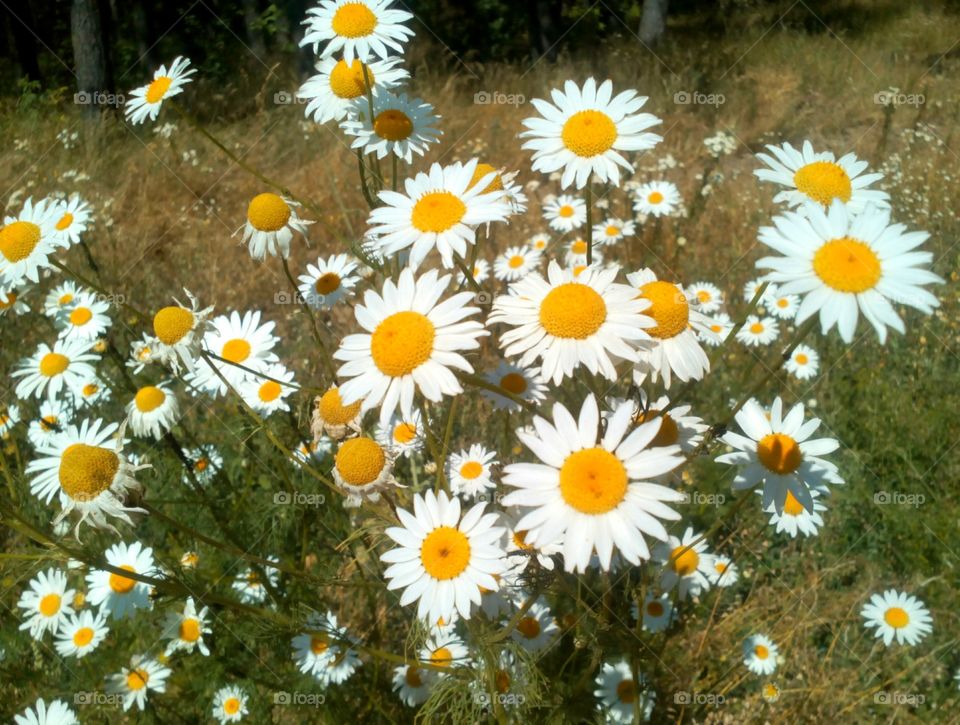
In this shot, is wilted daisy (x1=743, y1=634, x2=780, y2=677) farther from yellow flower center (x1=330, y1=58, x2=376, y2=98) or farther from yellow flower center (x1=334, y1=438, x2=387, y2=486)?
yellow flower center (x1=330, y1=58, x2=376, y2=98)

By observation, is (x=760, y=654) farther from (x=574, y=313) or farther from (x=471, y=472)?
(x=574, y=313)

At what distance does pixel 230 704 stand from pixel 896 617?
2.59 meters

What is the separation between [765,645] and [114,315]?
12.4 feet

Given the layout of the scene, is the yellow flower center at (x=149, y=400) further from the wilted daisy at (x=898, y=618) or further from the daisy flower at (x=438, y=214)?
the wilted daisy at (x=898, y=618)

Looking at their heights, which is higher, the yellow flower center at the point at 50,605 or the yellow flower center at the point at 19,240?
the yellow flower center at the point at 19,240

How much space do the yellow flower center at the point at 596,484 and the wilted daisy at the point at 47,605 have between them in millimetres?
2513

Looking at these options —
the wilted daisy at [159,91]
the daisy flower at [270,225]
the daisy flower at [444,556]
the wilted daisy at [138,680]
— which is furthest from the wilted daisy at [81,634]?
the wilted daisy at [159,91]

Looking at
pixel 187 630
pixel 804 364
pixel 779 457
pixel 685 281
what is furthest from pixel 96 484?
pixel 685 281

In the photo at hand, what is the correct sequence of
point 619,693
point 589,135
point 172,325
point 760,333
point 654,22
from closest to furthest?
point 589,135 < point 172,325 < point 619,693 < point 760,333 < point 654,22

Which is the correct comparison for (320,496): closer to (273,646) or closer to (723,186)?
(273,646)

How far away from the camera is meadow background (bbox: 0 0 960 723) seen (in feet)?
8.95

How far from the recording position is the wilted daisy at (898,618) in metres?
2.76

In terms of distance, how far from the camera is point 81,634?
9.23 feet

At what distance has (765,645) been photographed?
2775 millimetres
